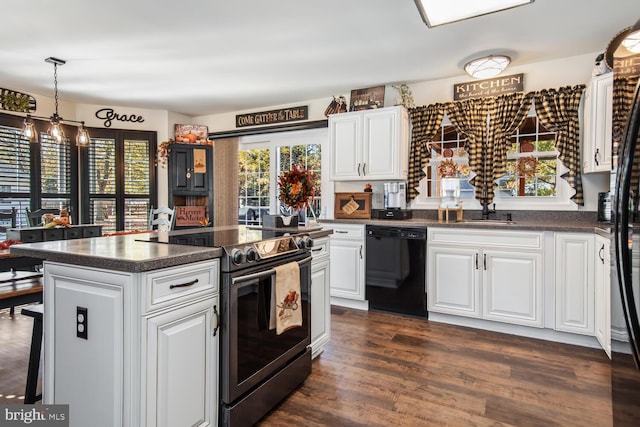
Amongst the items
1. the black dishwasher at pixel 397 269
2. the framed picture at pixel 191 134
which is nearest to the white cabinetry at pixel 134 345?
the black dishwasher at pixel 397 269

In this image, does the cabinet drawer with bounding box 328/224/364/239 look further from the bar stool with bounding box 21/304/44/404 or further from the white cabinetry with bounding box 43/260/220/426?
the bar stool with bounding box 21/304/44/404

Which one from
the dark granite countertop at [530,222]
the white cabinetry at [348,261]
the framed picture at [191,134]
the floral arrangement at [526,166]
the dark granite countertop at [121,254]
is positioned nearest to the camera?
the dark granite countertop at [121,254]

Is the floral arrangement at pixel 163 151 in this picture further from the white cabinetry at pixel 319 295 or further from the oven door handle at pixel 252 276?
the oven door handle at pixel 252 276

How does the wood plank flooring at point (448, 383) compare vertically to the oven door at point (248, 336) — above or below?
below

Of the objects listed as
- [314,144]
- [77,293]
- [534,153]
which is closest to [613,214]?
[77,293]

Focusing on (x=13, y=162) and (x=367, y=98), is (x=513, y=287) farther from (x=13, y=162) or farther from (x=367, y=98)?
(x=13, y=162)

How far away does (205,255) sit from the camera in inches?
62.9

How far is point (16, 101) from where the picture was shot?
174 inches

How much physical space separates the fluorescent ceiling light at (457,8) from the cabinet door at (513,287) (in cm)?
185

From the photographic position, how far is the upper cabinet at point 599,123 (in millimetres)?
2895

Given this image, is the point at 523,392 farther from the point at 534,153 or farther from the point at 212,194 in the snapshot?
the point at 212,194

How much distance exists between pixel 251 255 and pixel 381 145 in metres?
2.57

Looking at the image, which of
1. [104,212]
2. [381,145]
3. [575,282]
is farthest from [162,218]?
[575,282]

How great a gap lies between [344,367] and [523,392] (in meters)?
1.08
